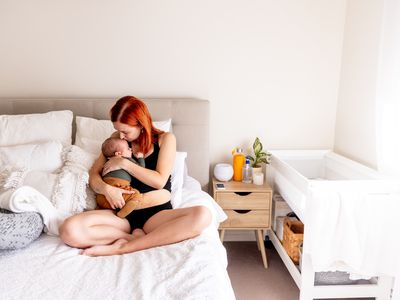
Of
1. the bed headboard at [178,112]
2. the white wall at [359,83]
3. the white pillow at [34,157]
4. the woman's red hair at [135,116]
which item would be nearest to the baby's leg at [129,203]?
the woman's red hair at [135,116]

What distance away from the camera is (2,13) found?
2.63 meters

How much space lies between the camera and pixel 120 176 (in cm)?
194

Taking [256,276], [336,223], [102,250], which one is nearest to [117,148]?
[102,250]

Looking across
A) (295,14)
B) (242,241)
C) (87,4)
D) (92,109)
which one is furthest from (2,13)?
(242,241)

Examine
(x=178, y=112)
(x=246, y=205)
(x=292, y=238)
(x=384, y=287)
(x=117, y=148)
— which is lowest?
(x=384, y=287)

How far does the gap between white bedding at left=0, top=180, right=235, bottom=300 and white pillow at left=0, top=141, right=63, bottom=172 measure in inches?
20.7

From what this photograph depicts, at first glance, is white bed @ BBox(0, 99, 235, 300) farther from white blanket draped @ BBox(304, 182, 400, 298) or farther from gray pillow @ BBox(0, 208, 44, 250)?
white blanket draped @ BBox(304, 182, 400, 298)

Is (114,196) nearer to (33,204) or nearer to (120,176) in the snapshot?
(120,176)

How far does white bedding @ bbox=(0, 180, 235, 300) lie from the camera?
Result: 1.30 metres

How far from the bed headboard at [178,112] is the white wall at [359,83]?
1055mm

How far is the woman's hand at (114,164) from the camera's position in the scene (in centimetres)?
194

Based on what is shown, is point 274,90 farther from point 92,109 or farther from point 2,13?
point 2,13

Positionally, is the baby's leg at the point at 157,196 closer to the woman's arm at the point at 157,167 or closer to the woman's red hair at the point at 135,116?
the woman's arm at the point at 157,167

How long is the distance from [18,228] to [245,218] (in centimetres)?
151
